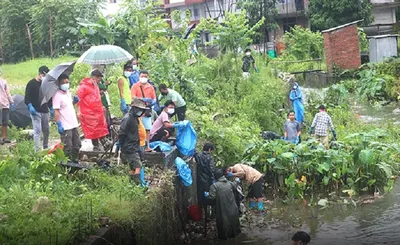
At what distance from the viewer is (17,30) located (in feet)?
96.9

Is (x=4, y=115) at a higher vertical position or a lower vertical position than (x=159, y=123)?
higher

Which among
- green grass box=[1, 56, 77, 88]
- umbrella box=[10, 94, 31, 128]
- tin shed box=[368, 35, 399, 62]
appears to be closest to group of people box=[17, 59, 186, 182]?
umbrella box=[10, 94, 31, 128]

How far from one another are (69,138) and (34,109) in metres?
1.22

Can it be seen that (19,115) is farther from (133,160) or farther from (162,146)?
(133,160)

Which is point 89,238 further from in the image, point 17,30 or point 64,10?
point 17,30

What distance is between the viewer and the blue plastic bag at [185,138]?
36.4 feet

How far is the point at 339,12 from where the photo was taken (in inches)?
1433

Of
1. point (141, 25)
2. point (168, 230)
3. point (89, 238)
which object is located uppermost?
point (141, 25)

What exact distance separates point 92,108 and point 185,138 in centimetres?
202

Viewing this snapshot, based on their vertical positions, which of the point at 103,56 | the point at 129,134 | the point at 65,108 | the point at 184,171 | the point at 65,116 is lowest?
the point at 184,171

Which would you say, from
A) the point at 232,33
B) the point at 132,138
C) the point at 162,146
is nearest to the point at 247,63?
the point at 232,33

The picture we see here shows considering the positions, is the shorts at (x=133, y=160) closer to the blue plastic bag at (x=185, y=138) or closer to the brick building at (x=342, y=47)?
the blue plastic bag at (x=185, y=138)

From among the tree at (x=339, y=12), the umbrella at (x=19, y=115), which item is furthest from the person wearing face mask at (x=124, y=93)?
the tree at (x=339, y=12)

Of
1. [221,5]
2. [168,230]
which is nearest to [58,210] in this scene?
[168,230]
